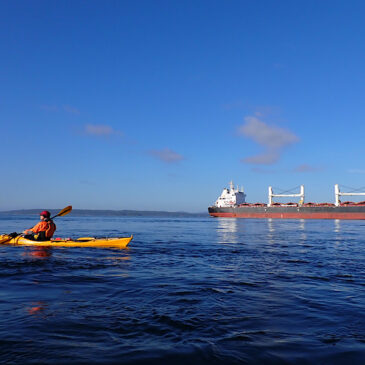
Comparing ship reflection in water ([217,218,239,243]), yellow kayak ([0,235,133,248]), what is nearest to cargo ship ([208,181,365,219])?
ship reflection in water ([217,218,239,243])

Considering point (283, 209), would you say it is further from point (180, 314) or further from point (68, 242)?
point (180, 314)

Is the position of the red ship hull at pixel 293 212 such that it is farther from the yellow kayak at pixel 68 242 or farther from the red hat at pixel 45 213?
the red hat at pixel 45 213

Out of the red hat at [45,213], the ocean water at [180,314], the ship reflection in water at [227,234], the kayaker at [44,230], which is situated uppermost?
the red hat at [45,213]

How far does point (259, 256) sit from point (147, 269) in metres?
6.16

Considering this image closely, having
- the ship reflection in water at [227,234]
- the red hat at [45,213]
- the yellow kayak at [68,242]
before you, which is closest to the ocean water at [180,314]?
the red hat at [45,213]

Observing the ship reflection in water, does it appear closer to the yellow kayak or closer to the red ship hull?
the yellow kayak

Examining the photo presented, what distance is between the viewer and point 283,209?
76125mm

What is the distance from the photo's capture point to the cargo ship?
66.5 metres

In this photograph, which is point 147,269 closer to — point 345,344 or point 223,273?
point 223,273

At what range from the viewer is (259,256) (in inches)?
599

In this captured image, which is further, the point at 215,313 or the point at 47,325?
the point at 215,313

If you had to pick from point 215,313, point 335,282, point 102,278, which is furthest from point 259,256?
point 215,313

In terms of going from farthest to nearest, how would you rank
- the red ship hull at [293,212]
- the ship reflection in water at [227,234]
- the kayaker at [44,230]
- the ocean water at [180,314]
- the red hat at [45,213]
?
the red ship hull at [293,212] < the ship reflection in water at [227,234] < the kayaker at [44,230] < the red hat at [45,213] < the ocean water at [180,314]

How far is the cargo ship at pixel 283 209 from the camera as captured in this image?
66.5m
